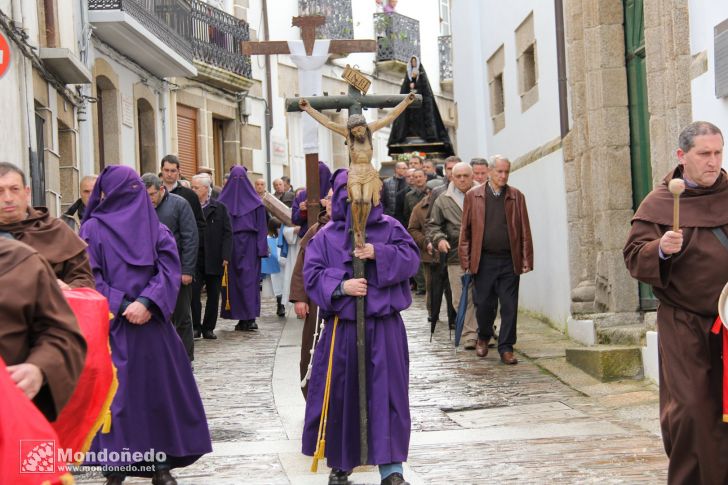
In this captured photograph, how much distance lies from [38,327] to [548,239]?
1135cm

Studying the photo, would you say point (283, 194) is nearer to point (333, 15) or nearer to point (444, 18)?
point (333, 15)

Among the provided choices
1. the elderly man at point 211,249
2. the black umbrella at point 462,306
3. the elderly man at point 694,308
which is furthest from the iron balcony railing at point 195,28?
the elderly man at point 694,308

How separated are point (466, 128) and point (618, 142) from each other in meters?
9.67

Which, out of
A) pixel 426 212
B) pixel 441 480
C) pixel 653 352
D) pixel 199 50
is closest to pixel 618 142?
pixel 653 352

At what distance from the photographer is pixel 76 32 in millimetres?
19094

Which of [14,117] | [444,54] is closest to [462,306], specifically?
[14,117]

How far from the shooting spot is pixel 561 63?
1392 centimetres

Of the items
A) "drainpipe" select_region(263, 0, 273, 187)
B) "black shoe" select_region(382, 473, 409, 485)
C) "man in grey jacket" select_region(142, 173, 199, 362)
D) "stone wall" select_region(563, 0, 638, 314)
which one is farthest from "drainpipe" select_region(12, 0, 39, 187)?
"drainpipe" select_region(263, 0, 273, 187)

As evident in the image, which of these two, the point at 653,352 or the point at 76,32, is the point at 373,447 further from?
the point at 76,32

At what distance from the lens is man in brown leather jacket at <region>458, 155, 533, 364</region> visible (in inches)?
492

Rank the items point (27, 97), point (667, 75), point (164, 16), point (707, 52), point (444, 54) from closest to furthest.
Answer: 1. point (707, 52)
2. point (667, 75)
3. point (27, 97)
4. point (164, 16)
5. point (444, 54)

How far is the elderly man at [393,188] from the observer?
18.6 meters

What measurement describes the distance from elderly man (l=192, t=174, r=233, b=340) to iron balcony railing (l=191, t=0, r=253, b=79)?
37.9 ft

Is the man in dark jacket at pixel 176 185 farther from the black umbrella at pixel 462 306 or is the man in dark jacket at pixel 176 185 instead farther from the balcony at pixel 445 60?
the balcony at pixel 445 60
